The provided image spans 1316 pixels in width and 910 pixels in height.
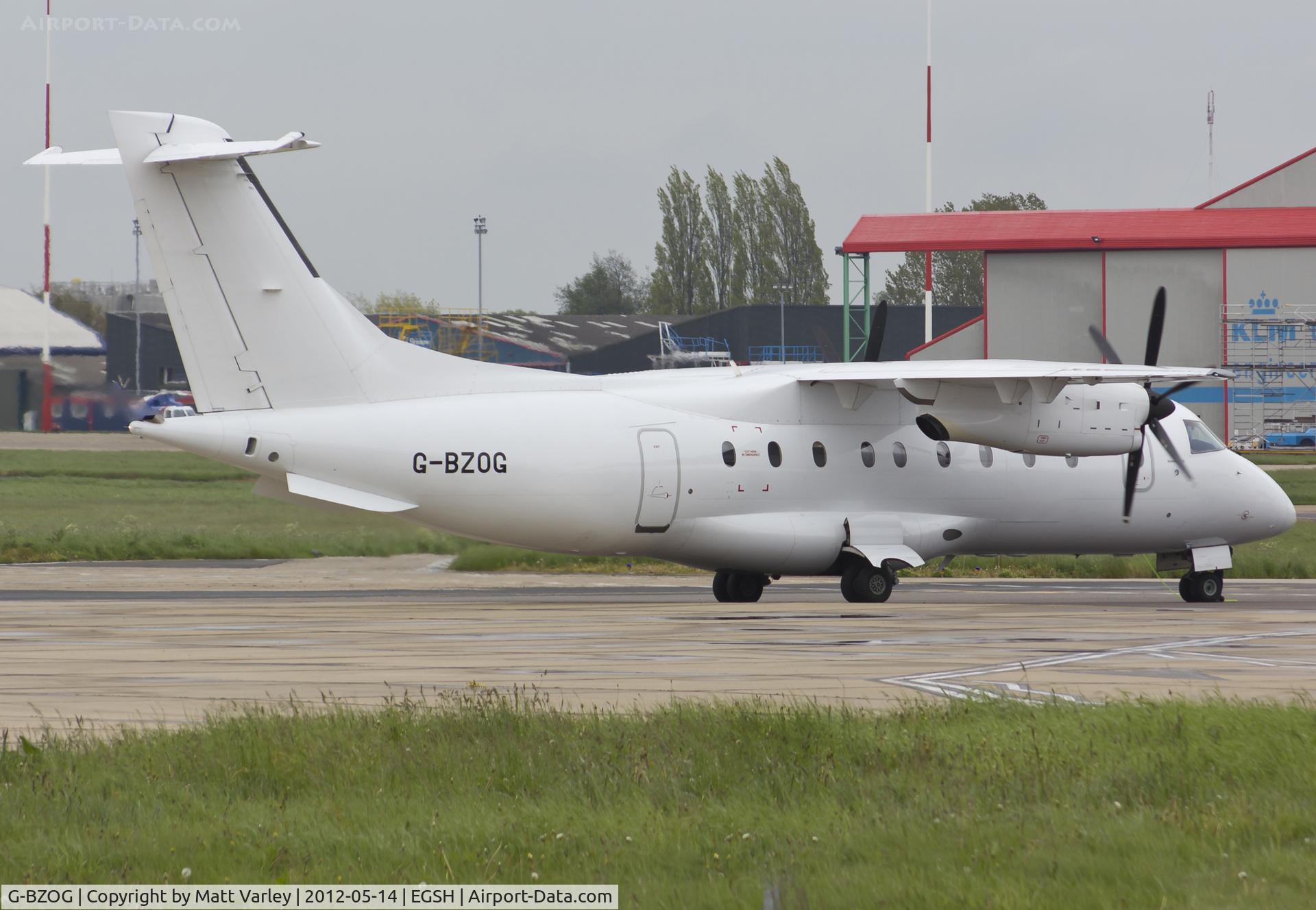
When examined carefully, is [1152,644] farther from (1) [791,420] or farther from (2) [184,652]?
(2) [184,652]

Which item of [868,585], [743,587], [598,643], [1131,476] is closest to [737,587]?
[743,587]

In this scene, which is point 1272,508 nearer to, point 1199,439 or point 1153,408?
point 1199,439

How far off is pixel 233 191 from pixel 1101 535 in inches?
651

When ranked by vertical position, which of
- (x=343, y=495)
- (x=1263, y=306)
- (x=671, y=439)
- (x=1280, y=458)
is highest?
(x=1263, y=306)

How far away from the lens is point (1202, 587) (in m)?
27.7

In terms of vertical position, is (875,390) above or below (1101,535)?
above

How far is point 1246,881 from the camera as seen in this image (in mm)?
8008

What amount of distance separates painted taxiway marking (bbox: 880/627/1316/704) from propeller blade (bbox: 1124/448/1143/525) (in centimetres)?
536

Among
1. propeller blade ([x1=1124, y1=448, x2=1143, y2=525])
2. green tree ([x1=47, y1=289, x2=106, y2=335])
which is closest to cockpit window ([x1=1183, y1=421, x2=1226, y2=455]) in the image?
propeller blade ([x1=1124, y1=448, x2=1143, y2=525])

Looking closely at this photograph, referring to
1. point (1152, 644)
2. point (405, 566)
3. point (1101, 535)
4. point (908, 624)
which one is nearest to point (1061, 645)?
point (1152, 644)

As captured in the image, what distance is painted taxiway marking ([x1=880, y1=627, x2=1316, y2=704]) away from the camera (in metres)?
14.3

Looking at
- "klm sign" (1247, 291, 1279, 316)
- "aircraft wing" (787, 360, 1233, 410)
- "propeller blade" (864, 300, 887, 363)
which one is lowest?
"aircraft wing" (787, 360, 1233, 410)

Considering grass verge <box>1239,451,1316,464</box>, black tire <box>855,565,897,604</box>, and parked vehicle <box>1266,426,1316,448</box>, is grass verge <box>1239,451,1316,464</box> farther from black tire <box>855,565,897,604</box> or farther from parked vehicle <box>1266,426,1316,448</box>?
black tire <box>855,565,897,604</box>

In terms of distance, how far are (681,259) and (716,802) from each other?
117m
